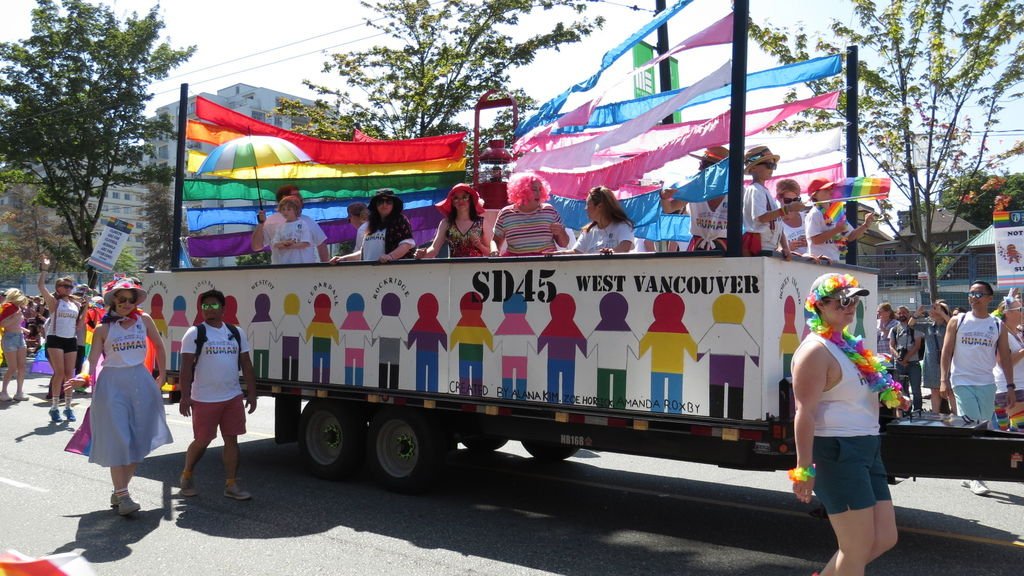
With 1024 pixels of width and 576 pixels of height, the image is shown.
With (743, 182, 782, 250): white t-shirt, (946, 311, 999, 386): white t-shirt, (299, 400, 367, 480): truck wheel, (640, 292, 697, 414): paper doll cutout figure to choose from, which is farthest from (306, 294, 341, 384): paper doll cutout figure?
(946, 311, 999, 386): white t-shirt

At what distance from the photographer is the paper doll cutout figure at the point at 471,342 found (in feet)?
23.6

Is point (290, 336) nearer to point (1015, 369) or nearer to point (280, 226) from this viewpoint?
point (280, 226)

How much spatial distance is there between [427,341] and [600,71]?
2709 mm

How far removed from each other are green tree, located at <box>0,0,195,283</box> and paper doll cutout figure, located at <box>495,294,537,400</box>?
70.9ft

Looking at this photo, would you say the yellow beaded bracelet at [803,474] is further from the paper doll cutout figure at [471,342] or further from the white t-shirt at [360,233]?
the white t-shirt at [360,233]

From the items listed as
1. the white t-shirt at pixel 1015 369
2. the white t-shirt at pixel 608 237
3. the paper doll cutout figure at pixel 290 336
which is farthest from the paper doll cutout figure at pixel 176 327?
the white t-shirt at pixel 1015 369

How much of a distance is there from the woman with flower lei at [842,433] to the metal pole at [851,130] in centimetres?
434

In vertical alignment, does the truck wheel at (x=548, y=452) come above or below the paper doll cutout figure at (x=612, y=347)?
below

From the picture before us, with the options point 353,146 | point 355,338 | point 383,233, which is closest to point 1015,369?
point 383,233

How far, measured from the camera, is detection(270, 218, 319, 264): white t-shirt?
9.37m

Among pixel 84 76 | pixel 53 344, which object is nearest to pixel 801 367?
pixel 53 344

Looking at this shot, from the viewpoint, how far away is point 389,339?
782cm

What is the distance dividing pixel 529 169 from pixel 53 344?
29.9 ft

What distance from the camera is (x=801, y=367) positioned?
4.32 meters
